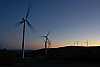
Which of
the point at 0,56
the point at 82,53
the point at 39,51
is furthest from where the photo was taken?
the point at 39,51

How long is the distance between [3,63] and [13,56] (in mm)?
2893

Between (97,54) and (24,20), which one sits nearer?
(24,20)

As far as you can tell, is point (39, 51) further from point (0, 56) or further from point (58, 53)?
point (0, 56)

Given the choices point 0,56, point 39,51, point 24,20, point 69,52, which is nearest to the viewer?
point 0,56

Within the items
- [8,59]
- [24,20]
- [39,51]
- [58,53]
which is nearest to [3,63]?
[8,59]

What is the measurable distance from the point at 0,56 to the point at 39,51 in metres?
53.6

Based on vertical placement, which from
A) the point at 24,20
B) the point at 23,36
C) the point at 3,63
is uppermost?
the point at 24,20

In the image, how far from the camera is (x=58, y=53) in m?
84.9

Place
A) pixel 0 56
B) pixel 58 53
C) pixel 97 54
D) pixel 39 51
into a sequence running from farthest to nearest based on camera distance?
pixel 39 51, pixel 58 53, pixel 97 54, pixel 0 56

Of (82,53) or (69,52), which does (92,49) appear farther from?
(69,52)

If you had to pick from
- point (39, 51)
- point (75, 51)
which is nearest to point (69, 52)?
point (75, 51)

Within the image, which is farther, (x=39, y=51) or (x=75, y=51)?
Answer: (x=39, y=51)

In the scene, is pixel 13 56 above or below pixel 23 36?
below

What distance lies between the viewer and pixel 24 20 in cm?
5697
